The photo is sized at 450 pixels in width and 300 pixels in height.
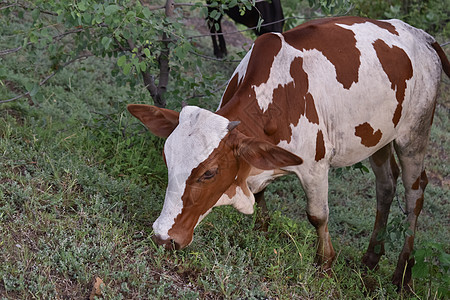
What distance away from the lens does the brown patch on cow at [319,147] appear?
3.21 meters

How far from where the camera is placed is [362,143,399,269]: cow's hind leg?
420cm

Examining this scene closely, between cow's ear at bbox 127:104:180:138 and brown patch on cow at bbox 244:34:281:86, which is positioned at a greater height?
brown patch on cow at bbox 244:34:281:86

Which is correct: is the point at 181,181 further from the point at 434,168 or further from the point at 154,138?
the point at 434,168

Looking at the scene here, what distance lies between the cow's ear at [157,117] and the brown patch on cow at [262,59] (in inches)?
20.2

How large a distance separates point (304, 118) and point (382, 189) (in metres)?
1.49

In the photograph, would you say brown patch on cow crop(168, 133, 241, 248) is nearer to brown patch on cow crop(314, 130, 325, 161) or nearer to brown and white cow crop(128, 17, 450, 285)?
brown and white cow crop(128, 17, 450, 285)

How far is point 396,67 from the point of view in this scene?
3.58 metres

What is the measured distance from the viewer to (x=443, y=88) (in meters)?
9.02

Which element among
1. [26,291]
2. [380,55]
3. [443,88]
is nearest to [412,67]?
[380,55]

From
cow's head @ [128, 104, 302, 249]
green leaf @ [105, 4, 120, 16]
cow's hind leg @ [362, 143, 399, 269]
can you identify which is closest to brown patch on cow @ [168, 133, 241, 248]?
cow's head @ [128, 104, 302, 249]

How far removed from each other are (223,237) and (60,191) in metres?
1.07

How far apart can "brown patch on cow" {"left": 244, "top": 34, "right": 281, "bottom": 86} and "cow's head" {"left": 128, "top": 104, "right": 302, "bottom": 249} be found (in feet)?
1.45

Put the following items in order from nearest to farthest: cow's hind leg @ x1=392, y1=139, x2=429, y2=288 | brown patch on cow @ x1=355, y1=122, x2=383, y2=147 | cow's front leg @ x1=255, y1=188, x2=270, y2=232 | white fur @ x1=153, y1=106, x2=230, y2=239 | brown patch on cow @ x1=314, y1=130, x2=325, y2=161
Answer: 1. white fur @ x1=153, y1=106, x2=230, y2=239
2. brown patch on cow @ x1=314, y1=130, x2=325, y2=161
3. brown patch on cow @ x1=355, y1=122, x2=383, y2=147
4. cow's front leg @ x1=255, y1=188, x2=270, y2=232
5. cow's hind leg @ x1=392, y1=139, x2=429, y2=288

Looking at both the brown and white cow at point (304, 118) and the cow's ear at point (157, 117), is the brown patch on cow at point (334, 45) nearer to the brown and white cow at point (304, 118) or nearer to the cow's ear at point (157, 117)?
the brown and white cow at point (304, 118)
